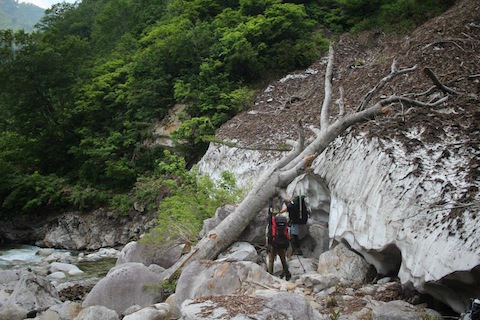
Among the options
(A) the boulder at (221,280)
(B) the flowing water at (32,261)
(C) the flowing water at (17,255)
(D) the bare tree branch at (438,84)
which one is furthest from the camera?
(C) the flowing water at (17,255)

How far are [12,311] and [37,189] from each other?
12847 mm

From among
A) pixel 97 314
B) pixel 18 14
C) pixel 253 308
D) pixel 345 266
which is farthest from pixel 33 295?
pixel 18 14

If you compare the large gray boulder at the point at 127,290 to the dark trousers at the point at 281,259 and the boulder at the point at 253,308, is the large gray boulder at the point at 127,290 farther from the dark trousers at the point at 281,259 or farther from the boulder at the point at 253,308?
the boulder at the point at 253,308

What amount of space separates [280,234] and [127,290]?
306 centimetres

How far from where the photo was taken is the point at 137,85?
19594mm

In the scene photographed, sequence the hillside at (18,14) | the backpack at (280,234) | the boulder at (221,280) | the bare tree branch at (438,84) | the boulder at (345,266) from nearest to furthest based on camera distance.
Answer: the boulder at (221,280) → the boulder at (345,266) → the backpack at (280,234) → the bare tree branch at (438,84) → the hillside at (18,14)

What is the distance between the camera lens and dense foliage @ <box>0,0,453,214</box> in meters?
17.7

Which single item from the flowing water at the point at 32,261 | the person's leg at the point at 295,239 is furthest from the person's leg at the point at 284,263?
the flowing water at the point at 32,261

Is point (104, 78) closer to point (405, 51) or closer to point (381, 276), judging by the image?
point (405, 51)

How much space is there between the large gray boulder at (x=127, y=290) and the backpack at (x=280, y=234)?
236 cm

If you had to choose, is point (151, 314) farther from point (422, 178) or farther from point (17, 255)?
point (17, 255)

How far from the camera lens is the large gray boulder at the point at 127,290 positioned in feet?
24.0

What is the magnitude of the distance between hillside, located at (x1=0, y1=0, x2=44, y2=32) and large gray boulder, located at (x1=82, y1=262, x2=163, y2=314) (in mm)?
114208

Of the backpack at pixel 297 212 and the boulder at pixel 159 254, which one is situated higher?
the backpack at pixel 297 212
